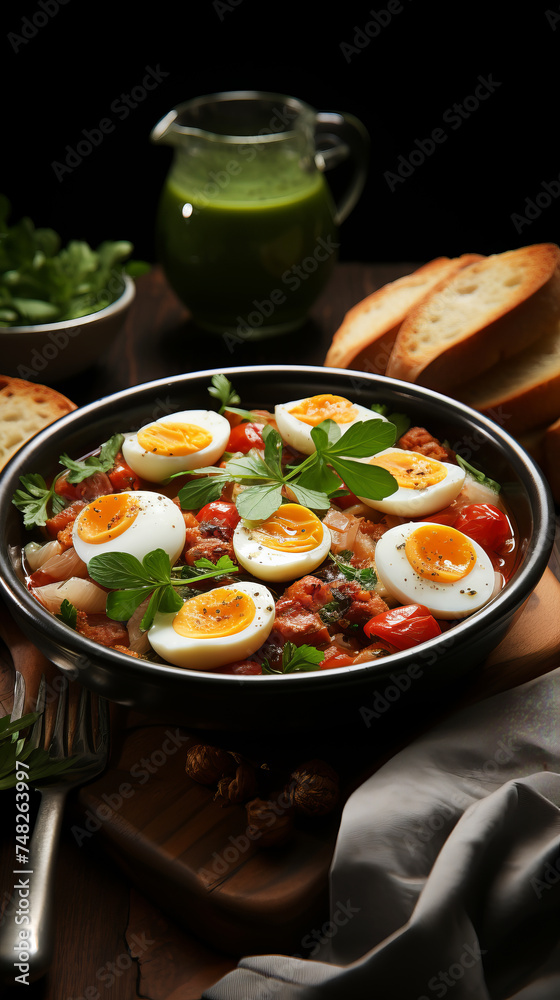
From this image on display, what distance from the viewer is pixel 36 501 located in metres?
2.71

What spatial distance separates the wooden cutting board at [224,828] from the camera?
196 centimetres

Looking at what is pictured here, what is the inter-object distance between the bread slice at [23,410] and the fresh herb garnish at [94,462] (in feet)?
1.48

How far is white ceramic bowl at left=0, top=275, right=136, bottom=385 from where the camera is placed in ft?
12.2

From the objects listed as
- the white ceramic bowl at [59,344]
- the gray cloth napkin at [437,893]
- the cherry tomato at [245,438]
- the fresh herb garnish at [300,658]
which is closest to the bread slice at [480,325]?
the cherry tomato at [245,438]

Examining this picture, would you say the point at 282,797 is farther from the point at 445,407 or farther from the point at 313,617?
the point at 445,407

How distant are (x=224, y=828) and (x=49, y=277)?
2741 mm

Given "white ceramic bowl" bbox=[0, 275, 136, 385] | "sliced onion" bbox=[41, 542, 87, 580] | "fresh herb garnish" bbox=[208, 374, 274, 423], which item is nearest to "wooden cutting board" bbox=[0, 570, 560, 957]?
"sliced onion" bbox=[41, 542, 87, 580]

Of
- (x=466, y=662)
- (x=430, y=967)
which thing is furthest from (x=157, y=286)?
(x=430, y=967)

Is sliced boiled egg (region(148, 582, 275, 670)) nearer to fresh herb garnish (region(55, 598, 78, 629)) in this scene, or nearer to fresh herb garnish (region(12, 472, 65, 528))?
fresh herb garnish (region(55, 598, 78, 629))

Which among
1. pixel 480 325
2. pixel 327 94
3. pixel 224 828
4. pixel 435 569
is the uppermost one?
pixel 327 94

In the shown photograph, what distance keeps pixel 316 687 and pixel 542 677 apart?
79 cm

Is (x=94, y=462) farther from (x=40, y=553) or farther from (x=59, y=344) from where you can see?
(x=59, y=344)

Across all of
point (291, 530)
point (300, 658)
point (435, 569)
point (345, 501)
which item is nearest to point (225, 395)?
point (345, 501)

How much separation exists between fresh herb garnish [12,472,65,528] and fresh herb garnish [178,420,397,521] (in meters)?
0.43
